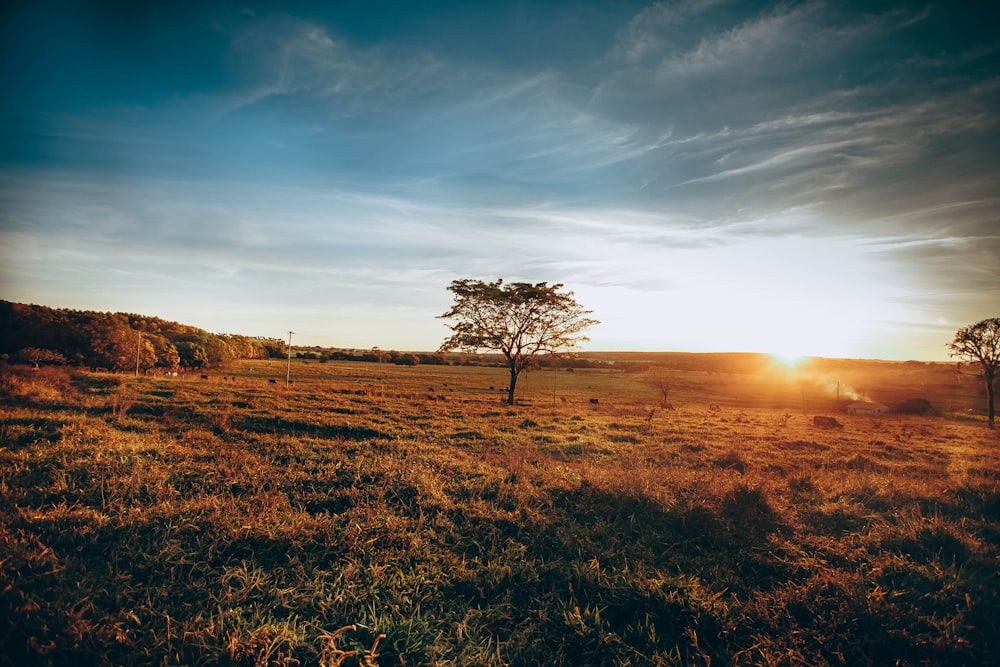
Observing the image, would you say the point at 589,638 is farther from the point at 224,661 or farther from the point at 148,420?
the point at 148,420

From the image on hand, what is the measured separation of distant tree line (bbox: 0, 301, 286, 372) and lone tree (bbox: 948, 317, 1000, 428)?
70003mm

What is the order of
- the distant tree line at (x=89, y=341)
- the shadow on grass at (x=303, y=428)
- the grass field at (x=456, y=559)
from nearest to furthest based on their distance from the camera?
1. the grass field at (x=456, y=559)
2. the shadow on grass at (x=303, y=428)
3. the distant tree line at (x=89, y=341)

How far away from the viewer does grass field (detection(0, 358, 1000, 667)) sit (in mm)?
3934

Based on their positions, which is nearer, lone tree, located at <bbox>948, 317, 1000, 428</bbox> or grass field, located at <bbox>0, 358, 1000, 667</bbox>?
grass field, located at <bbox>0, 358, 1000, 667</bbox>

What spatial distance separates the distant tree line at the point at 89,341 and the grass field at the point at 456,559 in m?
35.7

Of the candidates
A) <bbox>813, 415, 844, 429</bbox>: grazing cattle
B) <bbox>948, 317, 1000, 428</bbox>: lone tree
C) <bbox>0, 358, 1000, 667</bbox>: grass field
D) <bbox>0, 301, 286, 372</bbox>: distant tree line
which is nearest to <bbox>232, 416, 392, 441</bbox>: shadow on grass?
<bbox>0, 358, 1000, 667</bbox>: grass field

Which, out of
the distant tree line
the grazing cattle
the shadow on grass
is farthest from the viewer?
the distant tree line

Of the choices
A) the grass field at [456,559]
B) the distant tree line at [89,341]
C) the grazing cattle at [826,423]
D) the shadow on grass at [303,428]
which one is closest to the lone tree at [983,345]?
the grazing cattle at [826,423]

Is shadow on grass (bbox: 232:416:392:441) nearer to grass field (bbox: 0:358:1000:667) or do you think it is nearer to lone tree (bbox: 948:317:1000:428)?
grass field (bbox: 0:358:1000:667)

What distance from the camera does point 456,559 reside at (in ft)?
18.0

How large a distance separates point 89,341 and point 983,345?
83.6 metres

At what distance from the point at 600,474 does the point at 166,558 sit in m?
7.68

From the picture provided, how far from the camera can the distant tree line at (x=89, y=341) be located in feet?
128

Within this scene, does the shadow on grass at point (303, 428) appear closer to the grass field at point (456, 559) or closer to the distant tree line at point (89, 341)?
the grass field at point (456, 559)
